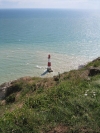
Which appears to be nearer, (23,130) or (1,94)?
(23,130)

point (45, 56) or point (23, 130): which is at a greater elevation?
point (45, 56)

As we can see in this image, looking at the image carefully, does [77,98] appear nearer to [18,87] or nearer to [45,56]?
[18,87]

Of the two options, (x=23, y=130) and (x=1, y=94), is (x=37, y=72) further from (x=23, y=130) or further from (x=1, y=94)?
(x=23, y=130)

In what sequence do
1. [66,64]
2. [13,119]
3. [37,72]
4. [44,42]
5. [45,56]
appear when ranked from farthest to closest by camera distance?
1. [44,42]
2. [45,56]
3. [66,64]
4. [37,72]
5. [13,119]

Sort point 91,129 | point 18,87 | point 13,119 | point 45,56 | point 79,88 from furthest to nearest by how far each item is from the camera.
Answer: point 45,56 → point 18,87 → point 79,88 → point 13,119 → point 91,129

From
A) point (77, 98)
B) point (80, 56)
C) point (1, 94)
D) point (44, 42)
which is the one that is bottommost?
point (1, 94)

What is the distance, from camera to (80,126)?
275 inches

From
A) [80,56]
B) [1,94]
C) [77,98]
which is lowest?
[1,94]

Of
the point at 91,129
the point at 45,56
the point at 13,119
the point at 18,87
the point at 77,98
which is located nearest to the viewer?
the point at 91,129

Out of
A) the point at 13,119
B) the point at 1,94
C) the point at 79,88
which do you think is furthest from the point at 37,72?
the point at 13,119

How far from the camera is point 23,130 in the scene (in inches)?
276

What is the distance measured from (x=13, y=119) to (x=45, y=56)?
3107 centimetres

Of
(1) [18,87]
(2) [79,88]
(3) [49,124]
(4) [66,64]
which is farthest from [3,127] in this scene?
(4) [66,64]

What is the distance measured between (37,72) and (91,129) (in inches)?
931
